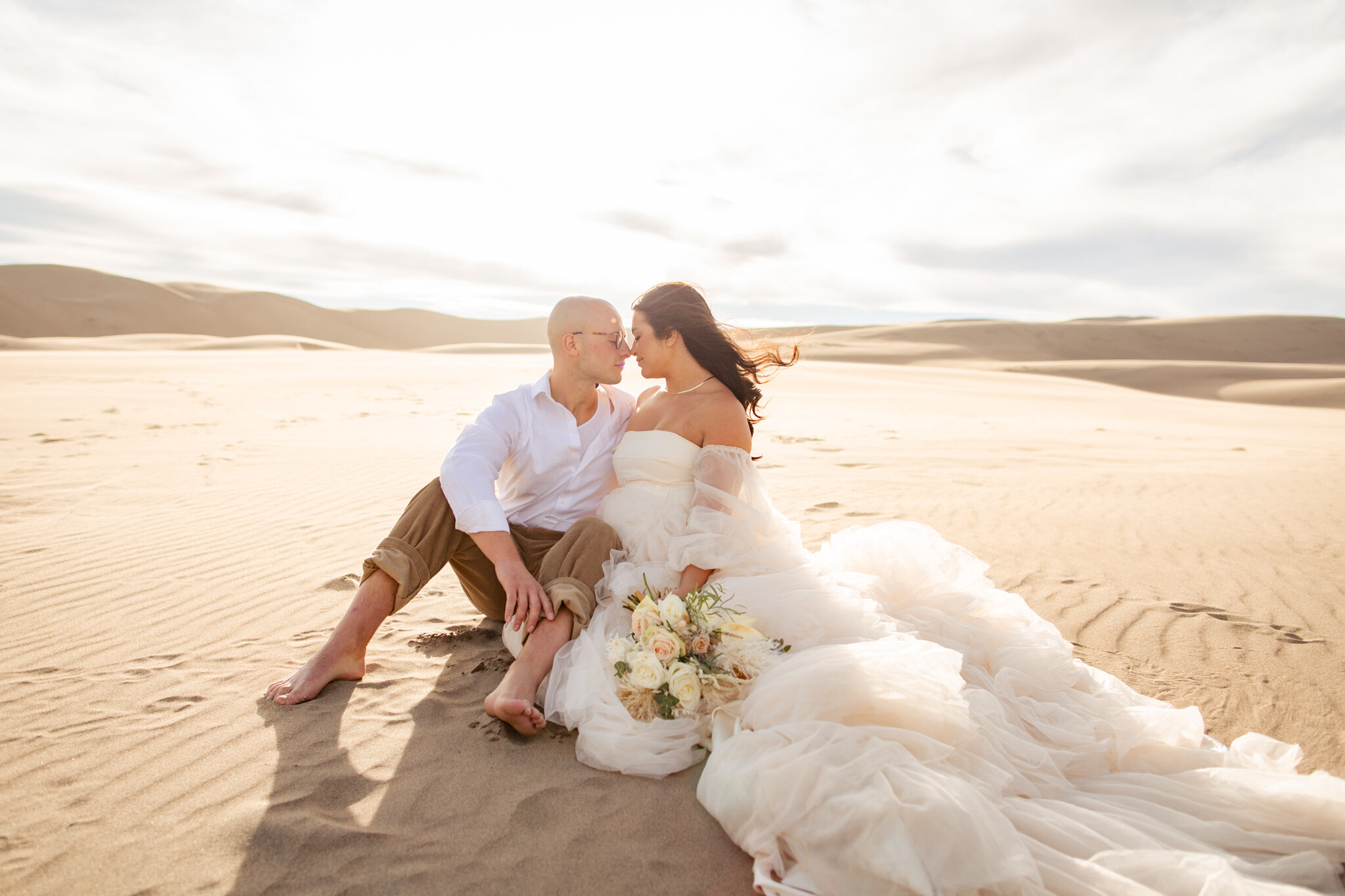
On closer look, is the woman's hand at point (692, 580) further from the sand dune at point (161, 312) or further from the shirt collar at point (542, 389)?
the sand dune at point (161, 312)

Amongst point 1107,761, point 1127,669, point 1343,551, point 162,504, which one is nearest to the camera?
point 1107,761

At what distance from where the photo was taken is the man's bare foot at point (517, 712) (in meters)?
2.77

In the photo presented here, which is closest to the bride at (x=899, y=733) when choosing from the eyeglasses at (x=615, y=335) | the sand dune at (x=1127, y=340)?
the eyeglasses at (x=615, y=335)

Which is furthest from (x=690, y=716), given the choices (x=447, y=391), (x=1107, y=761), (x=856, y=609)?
(x=447, y=391)

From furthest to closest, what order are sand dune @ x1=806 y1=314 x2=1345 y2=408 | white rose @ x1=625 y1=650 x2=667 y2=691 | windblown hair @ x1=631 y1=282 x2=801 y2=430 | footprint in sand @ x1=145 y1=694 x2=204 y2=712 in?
sand dune @ x1=806 y1=314 x2=1345 y2=408
windblown hair @ x1=631 y1=282 x2=801 y2=430
footprint in sand @ x1=145 y1=694 x2=204 y2=712
white rose @ x1=625 y1=650 x2=667 y2=691

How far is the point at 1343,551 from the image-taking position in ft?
18.0

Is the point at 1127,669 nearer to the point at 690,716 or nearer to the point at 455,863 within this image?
the point at 690,716

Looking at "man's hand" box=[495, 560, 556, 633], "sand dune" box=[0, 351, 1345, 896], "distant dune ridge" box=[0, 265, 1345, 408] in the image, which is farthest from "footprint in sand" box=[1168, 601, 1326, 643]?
"distant dune ridge" box=[0, 265, 1345, 408]

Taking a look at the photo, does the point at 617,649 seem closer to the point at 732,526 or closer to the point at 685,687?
the point at 685,687

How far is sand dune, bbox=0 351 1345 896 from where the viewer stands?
2.26m

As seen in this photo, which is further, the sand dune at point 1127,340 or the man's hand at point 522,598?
the sand dune at point 1127,340

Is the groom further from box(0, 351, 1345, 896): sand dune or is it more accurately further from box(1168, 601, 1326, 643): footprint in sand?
box(1168, 601, 1326, 643): footprint in sand

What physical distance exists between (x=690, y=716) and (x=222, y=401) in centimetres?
1384

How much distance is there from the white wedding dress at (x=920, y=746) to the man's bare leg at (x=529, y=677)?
0.25ft
